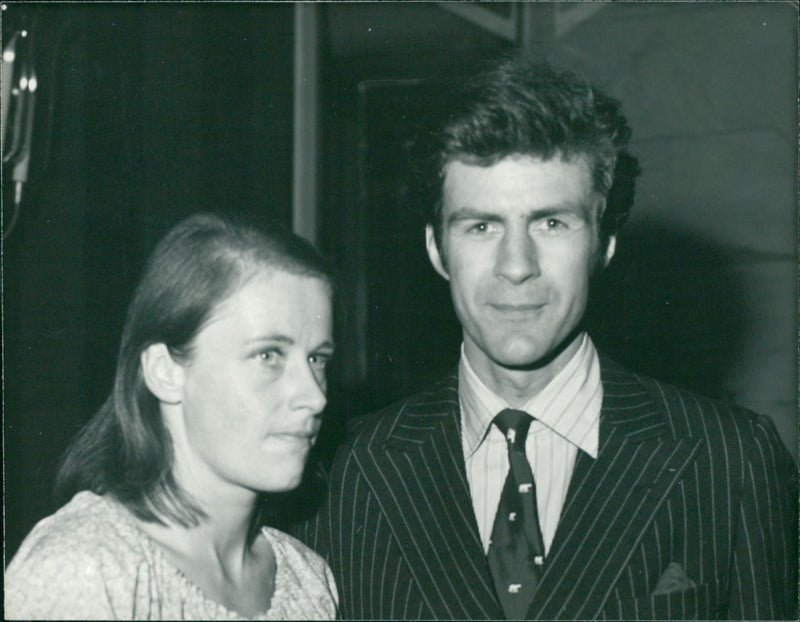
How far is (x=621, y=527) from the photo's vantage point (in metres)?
1.69

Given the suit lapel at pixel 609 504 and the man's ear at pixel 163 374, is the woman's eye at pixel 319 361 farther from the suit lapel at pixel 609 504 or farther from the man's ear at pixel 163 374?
the suit lapel at pixel 609 504

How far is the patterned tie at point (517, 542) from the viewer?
169 cm

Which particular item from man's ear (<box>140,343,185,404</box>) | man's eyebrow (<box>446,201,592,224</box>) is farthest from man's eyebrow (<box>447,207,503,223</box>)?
man's ear (<box>140,343,185,404</box>)

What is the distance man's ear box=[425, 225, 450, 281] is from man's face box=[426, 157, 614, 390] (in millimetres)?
109

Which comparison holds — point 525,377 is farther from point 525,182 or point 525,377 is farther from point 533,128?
point 533,128

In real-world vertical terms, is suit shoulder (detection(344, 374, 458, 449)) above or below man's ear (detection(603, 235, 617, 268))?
below

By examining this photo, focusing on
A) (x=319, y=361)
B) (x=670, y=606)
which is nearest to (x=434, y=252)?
(x=319, y=361)

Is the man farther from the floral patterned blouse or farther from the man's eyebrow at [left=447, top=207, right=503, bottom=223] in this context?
the floral patterned blouse

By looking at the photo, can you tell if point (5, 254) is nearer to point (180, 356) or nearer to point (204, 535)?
point (180, 356)

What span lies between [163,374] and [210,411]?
0.34 feet

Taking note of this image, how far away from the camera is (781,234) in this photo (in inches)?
85.3

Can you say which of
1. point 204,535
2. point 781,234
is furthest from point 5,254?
point 781,234

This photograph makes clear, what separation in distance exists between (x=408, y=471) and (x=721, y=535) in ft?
2.02

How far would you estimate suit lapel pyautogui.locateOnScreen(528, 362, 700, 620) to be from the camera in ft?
5.43
